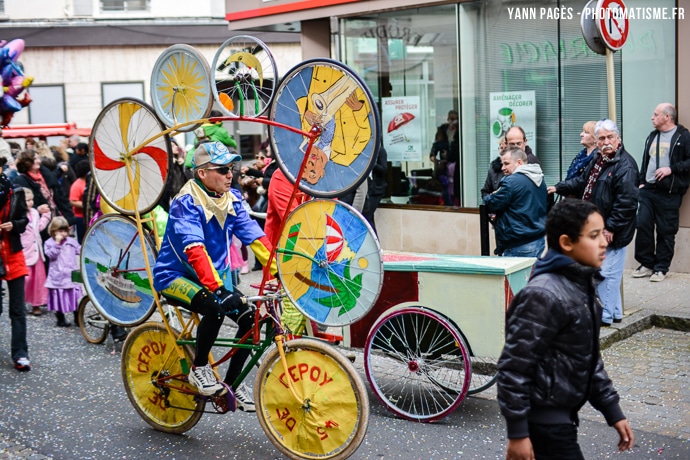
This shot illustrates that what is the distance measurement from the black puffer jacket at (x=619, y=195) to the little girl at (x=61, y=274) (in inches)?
218

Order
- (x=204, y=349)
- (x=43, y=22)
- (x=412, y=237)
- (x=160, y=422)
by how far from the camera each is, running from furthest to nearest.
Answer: (x=43, y=22), (x=412, y=237), (x=160, y=422), (x=204, y=349)

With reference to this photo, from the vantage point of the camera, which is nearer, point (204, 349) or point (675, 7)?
point (204, 349)

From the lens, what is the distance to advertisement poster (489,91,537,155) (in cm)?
1170

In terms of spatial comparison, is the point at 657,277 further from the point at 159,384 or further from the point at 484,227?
the point at 159,384

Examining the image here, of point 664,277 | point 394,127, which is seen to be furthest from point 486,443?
point 394,127

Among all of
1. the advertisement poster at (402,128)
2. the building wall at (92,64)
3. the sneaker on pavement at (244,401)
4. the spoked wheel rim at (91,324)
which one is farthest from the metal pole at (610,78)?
the building wall at (92,64)

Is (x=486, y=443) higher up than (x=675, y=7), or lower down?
lower down

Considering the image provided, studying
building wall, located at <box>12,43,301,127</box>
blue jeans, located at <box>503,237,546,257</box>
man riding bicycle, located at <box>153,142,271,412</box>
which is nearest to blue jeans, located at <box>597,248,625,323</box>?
blue jeans, located at <box>503,237,546,257</box>

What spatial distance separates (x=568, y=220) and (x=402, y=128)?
9.65 metres

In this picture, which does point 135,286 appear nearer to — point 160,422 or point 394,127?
point 160,422

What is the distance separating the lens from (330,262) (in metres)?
5.09

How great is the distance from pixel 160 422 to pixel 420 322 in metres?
1.89

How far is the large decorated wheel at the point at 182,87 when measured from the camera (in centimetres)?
561

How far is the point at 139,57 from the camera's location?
2556 cm
